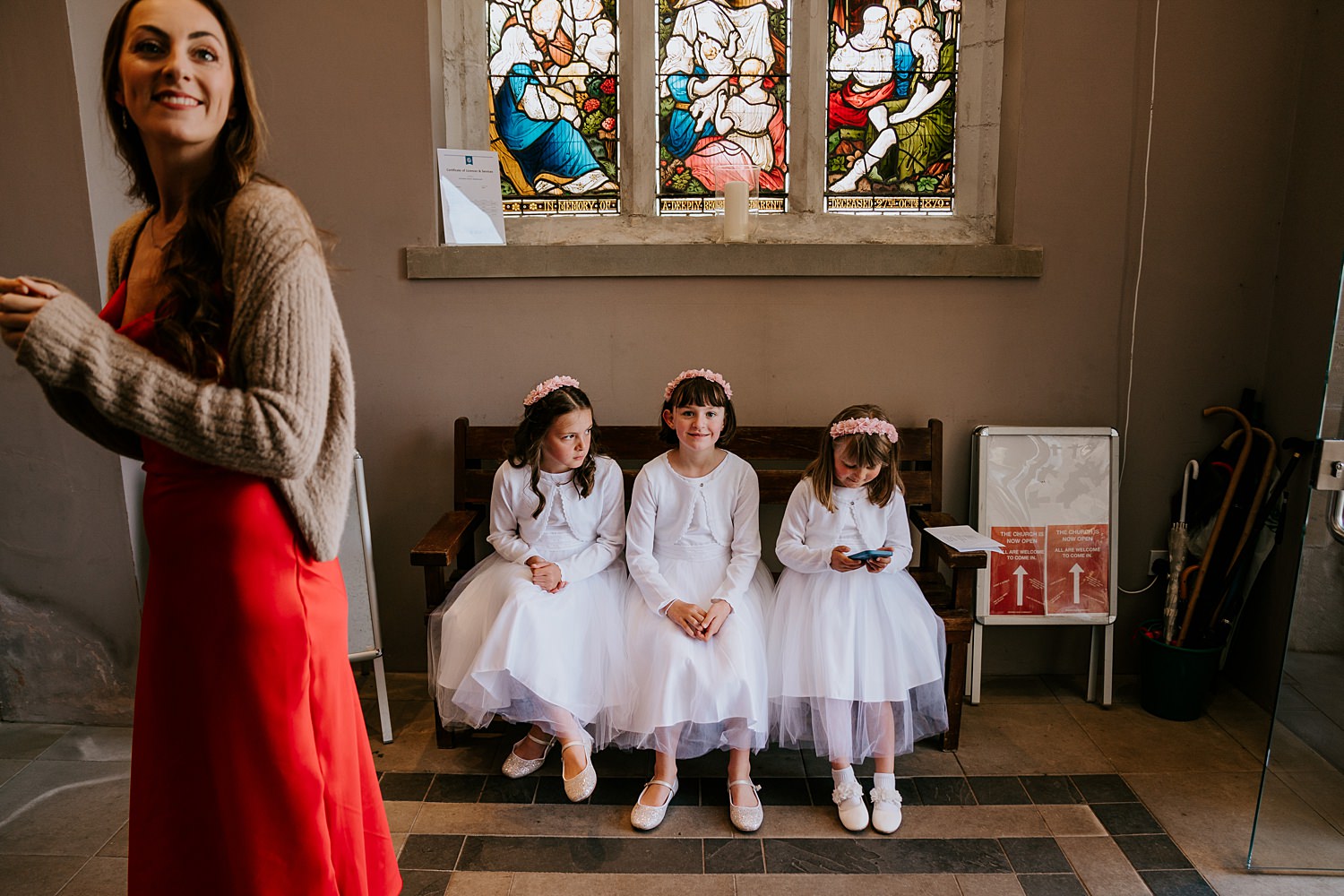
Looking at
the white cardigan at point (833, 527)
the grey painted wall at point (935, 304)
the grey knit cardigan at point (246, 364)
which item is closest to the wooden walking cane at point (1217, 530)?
the grey painted wall at point (935, 304)

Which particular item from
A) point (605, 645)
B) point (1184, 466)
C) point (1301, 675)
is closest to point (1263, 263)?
point (1184, 466)

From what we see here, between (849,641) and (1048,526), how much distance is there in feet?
3.58

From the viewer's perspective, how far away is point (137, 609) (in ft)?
9.36

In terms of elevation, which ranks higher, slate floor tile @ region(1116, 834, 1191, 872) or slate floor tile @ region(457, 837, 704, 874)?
slate floor tile @ region(457, 837, 704, 874)

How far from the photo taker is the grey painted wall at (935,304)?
114 inches

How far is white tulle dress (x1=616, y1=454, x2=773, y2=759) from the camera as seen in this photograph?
2.40 metres

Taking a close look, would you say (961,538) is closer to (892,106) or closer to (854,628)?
(854,628)

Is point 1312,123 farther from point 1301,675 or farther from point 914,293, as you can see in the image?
point 1301,675

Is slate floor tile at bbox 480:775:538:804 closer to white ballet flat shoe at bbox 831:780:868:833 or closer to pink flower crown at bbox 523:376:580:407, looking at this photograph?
white ballet flat shoe at bbox 831:780:868:833

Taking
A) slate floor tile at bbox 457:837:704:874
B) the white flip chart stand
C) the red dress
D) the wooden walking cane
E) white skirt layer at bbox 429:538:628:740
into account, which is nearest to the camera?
the red dress

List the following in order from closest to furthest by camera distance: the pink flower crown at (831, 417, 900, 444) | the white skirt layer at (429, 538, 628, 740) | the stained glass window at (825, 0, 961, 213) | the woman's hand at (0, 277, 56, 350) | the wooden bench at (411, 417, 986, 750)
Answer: the woman's hand at (0, 277, 56, 350) < the white skirt layer at (429, 538, 628, 740) < the pink flower crown at (831, 417, 900, 444) < the wooden bench at (411, 417, 986, 750) < the stained glass window at (825, 0, 961, 213)

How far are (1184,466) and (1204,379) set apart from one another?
330 mm

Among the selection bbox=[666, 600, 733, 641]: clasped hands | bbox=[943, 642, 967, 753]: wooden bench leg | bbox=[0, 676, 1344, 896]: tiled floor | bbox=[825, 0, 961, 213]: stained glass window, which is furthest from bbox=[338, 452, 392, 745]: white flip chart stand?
bbox=[825, 0, 961, 213]: stained glass window

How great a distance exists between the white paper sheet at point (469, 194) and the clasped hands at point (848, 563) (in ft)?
5.60
